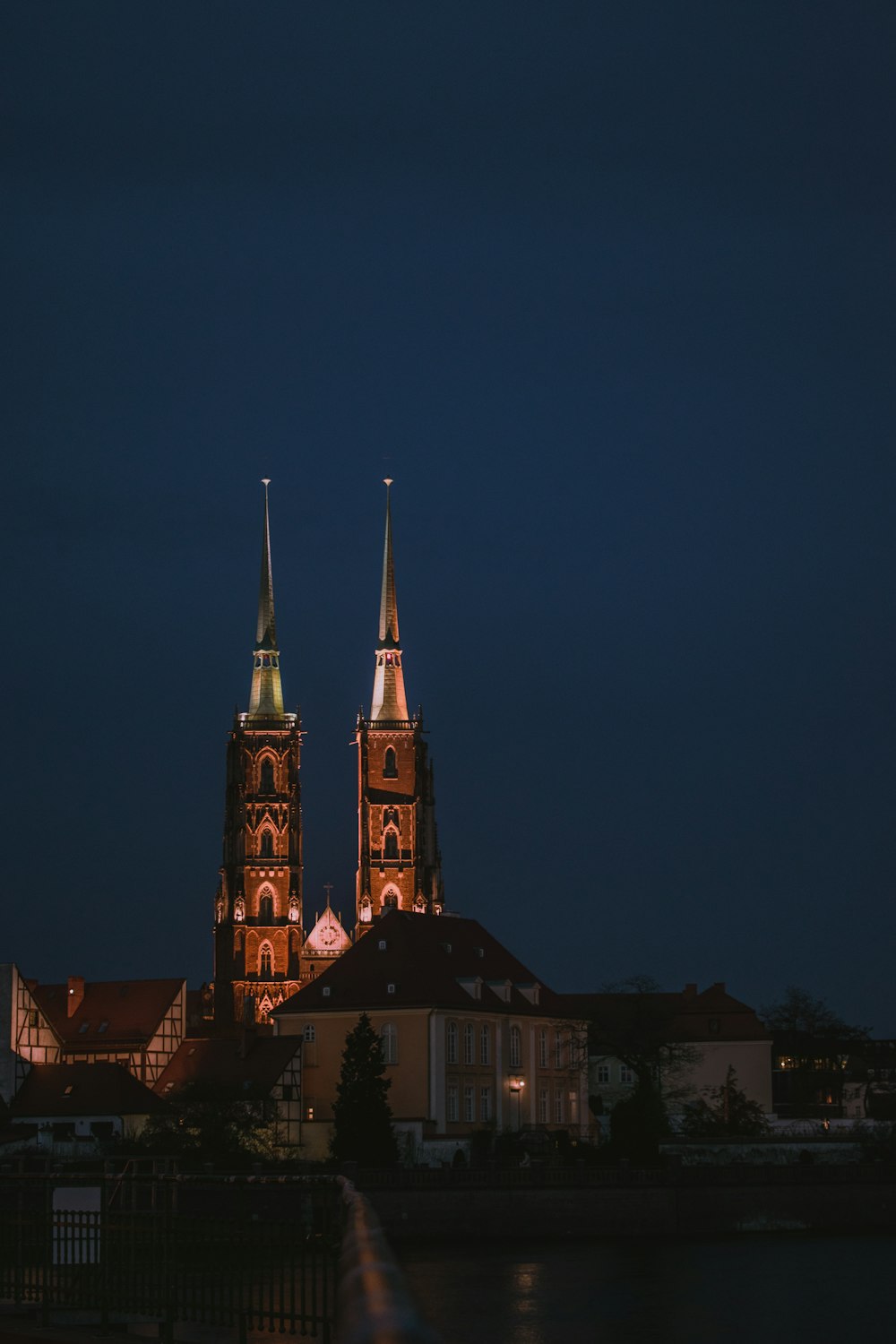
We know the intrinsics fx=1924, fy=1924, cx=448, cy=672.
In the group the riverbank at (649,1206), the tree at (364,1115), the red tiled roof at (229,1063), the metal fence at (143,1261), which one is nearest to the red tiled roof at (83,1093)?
the red tiled roof at (229,1063)

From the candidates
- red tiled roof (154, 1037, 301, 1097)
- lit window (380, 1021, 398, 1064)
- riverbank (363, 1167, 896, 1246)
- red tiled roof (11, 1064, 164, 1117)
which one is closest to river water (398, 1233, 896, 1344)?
riverbank (363, 1167, 896, 1246)

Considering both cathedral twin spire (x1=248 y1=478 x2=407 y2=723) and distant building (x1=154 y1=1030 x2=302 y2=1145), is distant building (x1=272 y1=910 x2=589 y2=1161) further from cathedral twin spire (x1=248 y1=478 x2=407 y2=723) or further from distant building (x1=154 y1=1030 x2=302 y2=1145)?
cathedral twin spire (x1=248 y1=478 x2=407 y2=723)

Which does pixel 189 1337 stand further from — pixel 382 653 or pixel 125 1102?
pixel 382 653

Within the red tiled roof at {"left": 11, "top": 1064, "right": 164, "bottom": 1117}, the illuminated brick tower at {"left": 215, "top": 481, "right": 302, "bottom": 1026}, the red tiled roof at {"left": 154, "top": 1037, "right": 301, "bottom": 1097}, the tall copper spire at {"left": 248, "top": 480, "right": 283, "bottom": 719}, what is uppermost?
the tall copper spire at {"left": 248, "top": 480, "right": 283, "bottom": 719}

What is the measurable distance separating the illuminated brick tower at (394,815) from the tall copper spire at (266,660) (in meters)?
5.98

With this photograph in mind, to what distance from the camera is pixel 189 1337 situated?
18.2m

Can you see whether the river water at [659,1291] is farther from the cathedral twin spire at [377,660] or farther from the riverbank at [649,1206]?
the cathedral twin spire at [377,660]

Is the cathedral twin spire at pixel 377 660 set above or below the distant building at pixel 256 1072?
above

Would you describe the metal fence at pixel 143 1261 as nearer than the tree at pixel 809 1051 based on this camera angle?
Yes

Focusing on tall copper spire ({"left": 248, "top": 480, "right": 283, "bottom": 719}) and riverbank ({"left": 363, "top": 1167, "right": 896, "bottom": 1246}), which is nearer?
riverbank ({"left": 363, "top": 1167, "right": 896, "bottom": 1246})

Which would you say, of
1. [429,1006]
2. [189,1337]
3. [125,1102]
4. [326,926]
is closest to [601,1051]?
[429,1006]

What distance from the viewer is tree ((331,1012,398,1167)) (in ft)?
207

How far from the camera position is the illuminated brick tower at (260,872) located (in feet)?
387

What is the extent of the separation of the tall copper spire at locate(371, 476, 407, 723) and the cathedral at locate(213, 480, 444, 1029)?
21 centimetres
